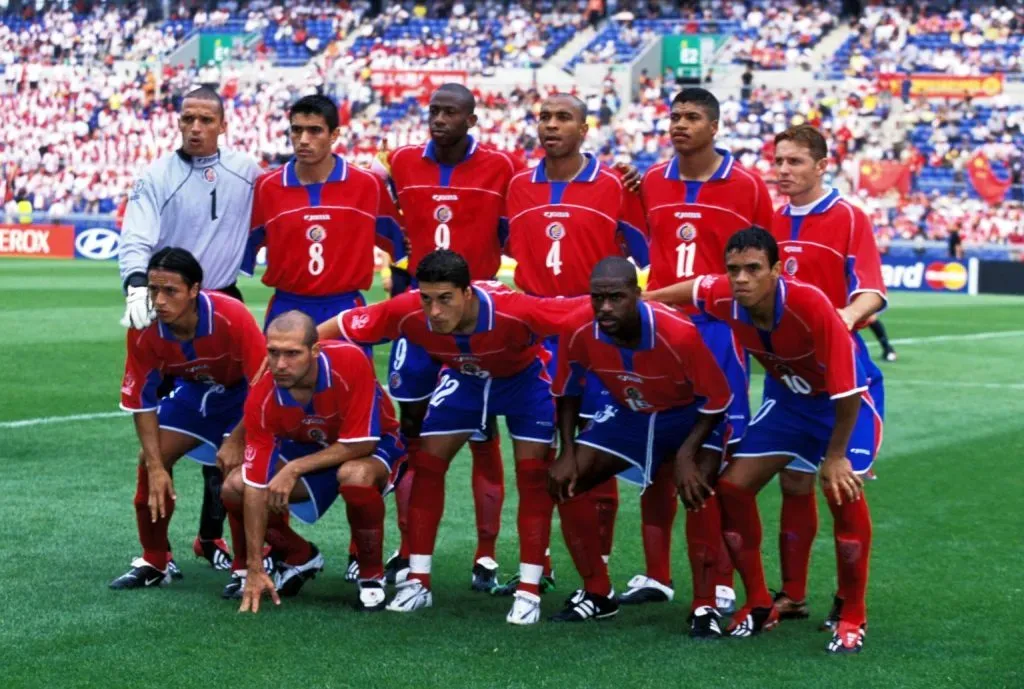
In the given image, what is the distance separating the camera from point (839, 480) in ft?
20.7

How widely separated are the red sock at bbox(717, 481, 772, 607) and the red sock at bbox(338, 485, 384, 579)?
153 cm

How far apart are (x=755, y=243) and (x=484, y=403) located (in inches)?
68.0

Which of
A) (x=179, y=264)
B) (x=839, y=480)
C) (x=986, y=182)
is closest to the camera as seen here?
(x=839, y=480)

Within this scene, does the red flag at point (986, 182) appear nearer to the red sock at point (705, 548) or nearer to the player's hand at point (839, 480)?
the red sock at point (705, 548)

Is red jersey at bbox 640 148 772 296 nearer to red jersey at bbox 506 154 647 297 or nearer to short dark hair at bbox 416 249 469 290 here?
red jersey at bbox 506 154 647 297

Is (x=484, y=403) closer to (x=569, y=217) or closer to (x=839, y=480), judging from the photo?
(x=569, y=217)

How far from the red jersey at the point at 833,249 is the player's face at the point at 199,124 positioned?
295 centimetres

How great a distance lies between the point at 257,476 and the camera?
22.9 ft

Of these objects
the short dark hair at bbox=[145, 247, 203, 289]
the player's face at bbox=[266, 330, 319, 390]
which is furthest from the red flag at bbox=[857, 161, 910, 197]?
the player's face at bbox=[266, 330, 319, 390]

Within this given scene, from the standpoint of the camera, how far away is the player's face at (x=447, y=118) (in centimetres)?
797

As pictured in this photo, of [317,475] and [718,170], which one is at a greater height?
[718,170]

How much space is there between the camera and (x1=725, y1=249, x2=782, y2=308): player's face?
6.30 m

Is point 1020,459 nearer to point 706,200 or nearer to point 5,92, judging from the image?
point 706,200

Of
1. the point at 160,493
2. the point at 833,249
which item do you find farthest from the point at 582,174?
the point at 160,493
